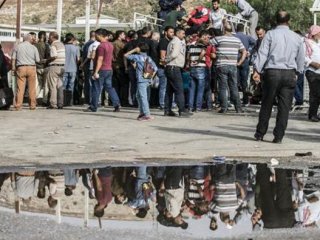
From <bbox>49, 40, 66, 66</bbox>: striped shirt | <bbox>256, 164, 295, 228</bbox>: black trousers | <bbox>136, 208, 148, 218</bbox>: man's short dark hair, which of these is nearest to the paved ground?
<bbox>256, 164, 295, 228</bbox>: black trousers

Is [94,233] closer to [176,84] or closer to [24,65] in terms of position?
[176,84]

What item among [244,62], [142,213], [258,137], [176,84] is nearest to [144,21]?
[244,62]

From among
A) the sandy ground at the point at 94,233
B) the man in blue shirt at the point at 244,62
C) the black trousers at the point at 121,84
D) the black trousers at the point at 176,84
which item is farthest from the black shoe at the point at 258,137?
the black trousers at the point at 121,84

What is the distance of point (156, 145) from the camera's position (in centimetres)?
1368

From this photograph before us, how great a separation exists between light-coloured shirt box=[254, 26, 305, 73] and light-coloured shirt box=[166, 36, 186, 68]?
14.0 ft

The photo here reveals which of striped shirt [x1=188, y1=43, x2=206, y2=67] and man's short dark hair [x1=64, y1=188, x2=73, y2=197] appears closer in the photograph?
man's short dark hair [x1=64, y1=188, x2=73, y2=197]

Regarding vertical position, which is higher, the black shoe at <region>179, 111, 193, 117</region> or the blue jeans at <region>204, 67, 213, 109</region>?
the blue jeans at <region>204, 67, 213, 109</region>

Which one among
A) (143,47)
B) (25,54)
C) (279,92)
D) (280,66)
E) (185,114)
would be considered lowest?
(185,114)

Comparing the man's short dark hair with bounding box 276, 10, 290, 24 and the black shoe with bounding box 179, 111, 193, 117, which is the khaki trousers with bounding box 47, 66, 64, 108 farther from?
the man's short dark hair with bounding box 276, 10, 290, 24

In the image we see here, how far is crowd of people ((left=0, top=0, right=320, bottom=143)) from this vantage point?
541 inches

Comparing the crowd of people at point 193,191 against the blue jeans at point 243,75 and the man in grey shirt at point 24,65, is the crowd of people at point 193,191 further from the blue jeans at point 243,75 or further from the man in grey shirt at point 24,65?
the man in grey shirt at point 24,65

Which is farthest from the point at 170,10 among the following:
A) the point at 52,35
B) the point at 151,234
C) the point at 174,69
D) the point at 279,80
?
the point at 151,234

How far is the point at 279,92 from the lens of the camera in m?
13.7

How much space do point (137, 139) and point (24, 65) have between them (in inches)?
257
